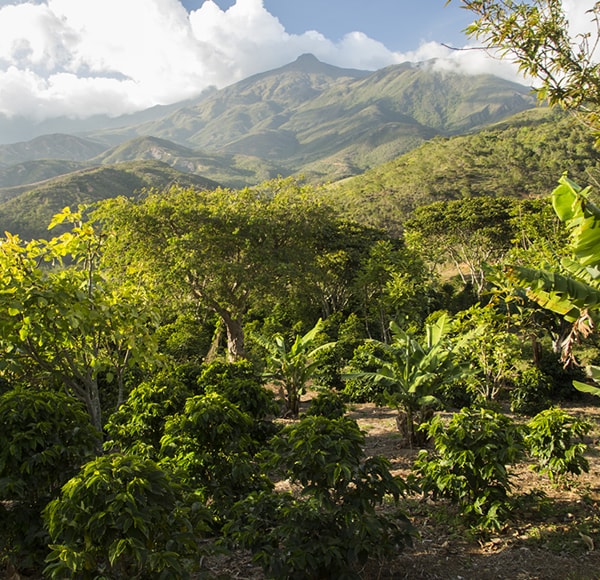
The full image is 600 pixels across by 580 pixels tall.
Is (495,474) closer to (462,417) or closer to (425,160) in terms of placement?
(462,417)

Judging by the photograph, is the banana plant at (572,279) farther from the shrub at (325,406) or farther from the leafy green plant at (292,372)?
the leafy green plant at (292,372)

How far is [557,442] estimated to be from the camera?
5.01 metres

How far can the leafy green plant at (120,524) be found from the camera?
247 centimetres

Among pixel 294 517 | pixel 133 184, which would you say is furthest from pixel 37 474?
pixel 133 184

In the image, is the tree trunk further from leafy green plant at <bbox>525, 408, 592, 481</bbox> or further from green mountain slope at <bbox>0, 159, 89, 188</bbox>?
green mountain slope at <bbox>0, 159, 89, 188</bbox>

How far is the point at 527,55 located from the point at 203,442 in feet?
17.4

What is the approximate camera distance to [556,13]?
454 cm

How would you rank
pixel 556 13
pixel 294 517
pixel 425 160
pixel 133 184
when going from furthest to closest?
1. pixel 133 184
2. pixel 425 160
3. pixel 556 13
4. pixel 294 517

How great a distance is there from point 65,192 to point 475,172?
72735 mm

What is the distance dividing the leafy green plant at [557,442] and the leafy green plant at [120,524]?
4081 millimetres

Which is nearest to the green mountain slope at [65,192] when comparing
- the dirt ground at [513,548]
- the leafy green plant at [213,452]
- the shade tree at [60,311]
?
the shade tree at [60,311]

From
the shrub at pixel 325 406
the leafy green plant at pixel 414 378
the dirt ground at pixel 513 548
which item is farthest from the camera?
the leafy green plant at pixel 414 378

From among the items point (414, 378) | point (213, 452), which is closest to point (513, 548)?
point (213, 452)

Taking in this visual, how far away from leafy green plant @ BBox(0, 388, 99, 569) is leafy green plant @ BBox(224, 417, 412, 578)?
1525 mm
